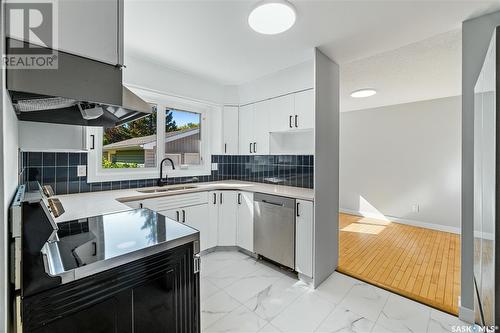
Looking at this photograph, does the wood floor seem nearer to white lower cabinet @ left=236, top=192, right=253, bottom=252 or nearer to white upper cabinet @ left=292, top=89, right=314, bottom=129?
white lower cabinet @ left=236, top=192, right=253, bottom=252

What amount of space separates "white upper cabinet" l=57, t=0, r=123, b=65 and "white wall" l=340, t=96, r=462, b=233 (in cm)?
481

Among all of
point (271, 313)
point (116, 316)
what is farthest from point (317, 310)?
point (116, 316)

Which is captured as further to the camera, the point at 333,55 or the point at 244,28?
the point at 333,55

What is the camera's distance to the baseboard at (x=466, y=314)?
172cm

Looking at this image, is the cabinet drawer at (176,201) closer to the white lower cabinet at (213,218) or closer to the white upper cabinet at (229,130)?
the white lower cabinet at (213,218)

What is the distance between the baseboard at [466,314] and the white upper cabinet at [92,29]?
282 centimetres

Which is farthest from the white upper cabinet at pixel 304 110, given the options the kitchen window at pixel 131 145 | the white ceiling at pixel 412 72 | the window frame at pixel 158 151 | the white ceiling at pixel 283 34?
the kitchen window at pixel 131 145

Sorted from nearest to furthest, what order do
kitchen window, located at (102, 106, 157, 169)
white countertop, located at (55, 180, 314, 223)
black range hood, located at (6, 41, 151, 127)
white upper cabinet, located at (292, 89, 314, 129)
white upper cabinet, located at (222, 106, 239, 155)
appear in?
black range hood, located at (6, 41, 151, 127), white countertop, located at (55, 180, 314, 223), white upper cabinet, located at (292, 89, 314, 129), kitchen window, located at (102, 106, 157, 169), white upper cabinet, located at (222, 106, 239, 155)

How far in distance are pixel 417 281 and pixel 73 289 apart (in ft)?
9.50

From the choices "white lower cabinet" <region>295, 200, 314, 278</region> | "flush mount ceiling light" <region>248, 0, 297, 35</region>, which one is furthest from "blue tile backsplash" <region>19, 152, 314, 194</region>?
"flush mount ceiling light" <region>248, 0, 297, 35</region>

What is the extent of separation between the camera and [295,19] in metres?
1.72

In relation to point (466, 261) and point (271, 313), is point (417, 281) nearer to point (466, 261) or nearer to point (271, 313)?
point (466, 261)

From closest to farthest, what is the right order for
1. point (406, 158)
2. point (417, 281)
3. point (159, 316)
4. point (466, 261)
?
point (159, 316), point (466, 261), point (417, 281), point (406, 158)

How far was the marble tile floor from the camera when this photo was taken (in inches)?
67.7
